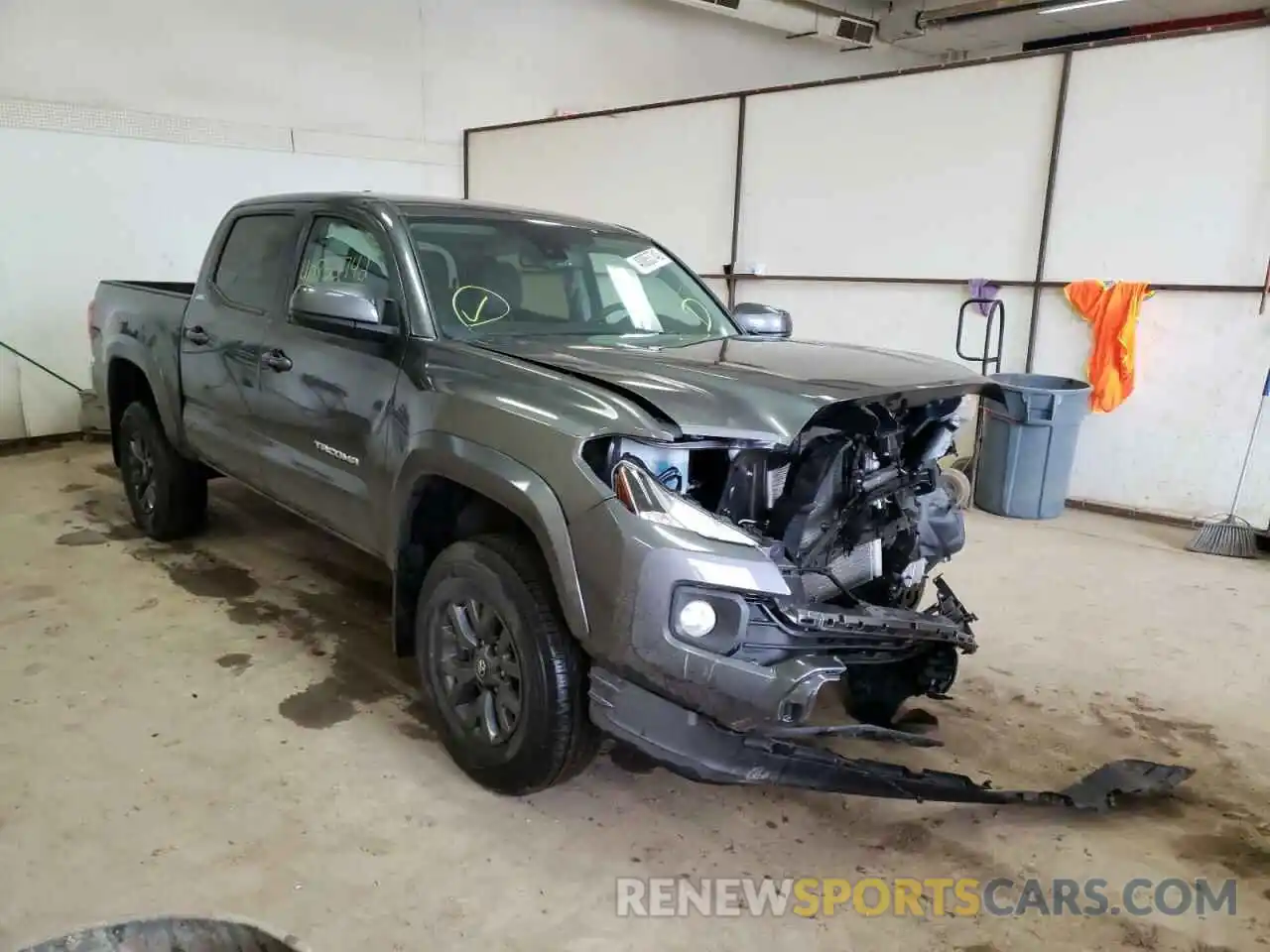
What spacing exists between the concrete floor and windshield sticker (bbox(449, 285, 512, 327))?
1.31 m

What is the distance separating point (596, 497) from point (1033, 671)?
2260 millimetres

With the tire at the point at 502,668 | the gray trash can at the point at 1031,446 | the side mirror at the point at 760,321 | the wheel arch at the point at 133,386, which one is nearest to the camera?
the tire at the point at 502,668

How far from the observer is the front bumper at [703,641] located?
1.98m

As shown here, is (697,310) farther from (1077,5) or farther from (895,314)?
(1077,5)

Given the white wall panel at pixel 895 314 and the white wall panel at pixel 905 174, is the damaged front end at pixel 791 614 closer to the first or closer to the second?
the white wall panel at pixel 895 314

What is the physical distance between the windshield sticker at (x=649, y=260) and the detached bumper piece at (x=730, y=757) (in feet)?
6.07

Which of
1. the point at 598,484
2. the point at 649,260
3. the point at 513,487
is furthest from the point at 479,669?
the point at 649,260

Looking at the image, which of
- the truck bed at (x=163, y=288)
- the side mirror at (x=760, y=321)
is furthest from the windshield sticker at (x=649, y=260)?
the truck bed at (x=163, y=288)

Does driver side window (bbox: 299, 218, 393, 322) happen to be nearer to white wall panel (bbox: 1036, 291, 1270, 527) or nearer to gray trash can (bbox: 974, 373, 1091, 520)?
gray trash can (bbox: 974, 373, 1091, 520)

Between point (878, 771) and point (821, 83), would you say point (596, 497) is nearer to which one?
point (878, 771)

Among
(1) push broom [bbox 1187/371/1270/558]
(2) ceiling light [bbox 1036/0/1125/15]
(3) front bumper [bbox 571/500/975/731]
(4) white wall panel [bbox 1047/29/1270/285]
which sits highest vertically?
(2) ceiling light [bbox 1036/0/1125/15]

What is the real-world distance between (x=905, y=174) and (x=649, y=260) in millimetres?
3645

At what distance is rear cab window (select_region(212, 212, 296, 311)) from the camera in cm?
349

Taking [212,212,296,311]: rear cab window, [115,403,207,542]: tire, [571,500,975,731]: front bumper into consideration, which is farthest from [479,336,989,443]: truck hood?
[115,403,207,542]: tire
